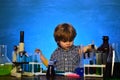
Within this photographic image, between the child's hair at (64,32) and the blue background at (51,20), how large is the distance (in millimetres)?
33

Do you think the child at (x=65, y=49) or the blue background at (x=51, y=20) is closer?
the child at (x=65, y=49)

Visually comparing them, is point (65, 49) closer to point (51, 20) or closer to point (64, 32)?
point (64, 32)

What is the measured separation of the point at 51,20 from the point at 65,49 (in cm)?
29

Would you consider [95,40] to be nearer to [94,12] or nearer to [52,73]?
[94,12]

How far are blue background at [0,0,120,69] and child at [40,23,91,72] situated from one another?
1.6 inches

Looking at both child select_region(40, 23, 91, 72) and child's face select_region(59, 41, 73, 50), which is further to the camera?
child's face select_region(59, 41, 73, 50)

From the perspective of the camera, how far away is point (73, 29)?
2.17m

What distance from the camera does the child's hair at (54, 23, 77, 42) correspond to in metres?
2.10

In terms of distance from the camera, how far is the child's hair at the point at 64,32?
2.10 metres

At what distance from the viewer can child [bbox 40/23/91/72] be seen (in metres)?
1.97

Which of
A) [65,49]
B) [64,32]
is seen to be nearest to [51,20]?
[64,32]

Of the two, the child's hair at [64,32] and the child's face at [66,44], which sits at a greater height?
the child's hair at [64,32]

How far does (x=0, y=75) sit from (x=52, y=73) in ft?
1.00

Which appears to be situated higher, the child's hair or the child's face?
the child's hair
